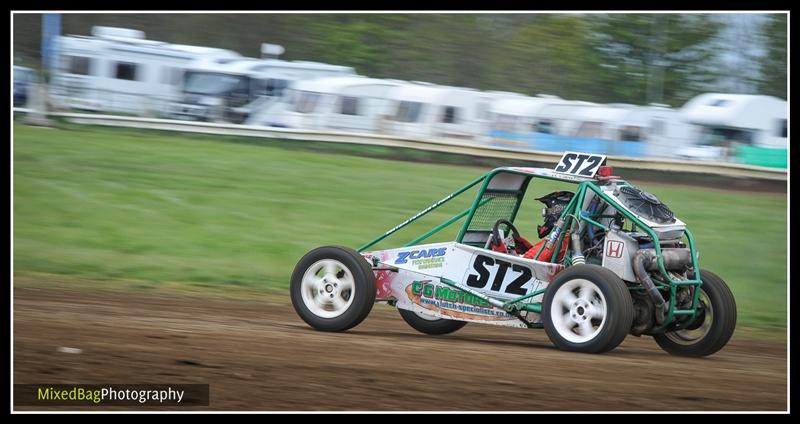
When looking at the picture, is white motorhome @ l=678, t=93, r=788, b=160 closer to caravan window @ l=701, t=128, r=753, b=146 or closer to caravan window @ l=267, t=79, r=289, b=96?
→ caravan window @ l=701, t=128, r=753, b=146

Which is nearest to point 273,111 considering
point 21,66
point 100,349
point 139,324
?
point 21,66

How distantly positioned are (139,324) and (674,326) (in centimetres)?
461

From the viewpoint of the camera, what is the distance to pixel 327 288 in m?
9.39

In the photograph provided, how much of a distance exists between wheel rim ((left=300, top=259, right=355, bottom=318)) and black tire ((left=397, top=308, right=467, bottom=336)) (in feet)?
2.71

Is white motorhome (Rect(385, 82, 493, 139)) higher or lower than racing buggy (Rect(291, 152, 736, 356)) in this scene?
lower

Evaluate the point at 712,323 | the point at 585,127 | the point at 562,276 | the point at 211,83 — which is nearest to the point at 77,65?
the point at 211,83

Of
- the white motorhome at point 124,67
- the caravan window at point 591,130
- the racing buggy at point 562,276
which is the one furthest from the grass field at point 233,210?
the racing buggy at point 562,276

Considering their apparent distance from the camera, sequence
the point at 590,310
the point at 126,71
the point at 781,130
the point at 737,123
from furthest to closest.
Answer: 1. the point at 126,71
2. the point at 737,123
3. the point at 781,130
4. the point at 590,310

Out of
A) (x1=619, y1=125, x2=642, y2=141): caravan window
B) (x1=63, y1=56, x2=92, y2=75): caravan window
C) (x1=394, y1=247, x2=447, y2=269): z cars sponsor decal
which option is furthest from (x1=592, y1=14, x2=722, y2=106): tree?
(x1=394, y1=247, x2=447, y2=269): z cars sponsor decal

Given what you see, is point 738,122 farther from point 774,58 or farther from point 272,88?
point 272,88

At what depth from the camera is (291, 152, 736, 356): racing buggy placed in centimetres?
844

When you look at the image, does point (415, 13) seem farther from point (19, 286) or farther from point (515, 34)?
point (19, 286)

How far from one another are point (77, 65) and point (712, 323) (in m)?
17.4

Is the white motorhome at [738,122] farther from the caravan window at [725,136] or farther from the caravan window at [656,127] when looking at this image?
the caravan window at [656,127]
